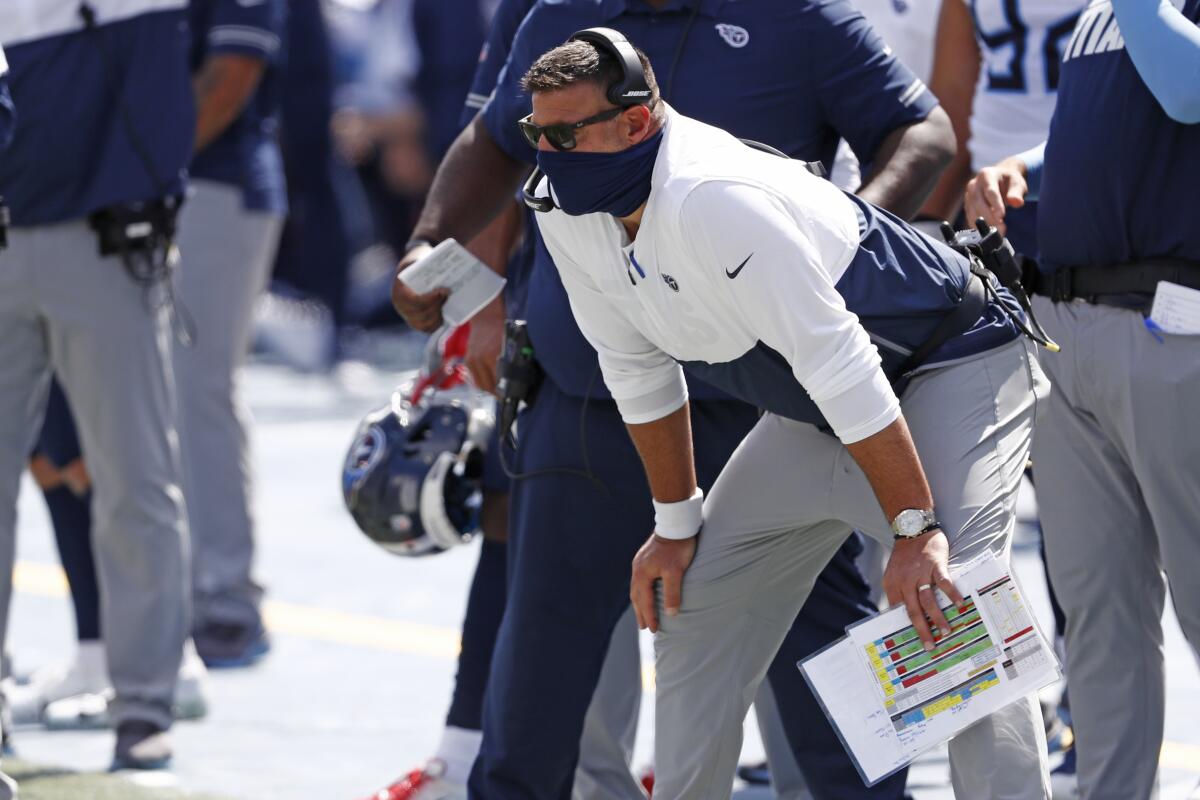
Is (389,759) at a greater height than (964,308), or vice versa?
(964,308)

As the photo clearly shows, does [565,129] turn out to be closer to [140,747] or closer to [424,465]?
[424,465]

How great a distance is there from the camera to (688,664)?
11.0ft

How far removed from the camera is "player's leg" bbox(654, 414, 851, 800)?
3.31m

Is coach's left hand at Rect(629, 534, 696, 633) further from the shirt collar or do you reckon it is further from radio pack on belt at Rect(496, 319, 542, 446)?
the shirt collar

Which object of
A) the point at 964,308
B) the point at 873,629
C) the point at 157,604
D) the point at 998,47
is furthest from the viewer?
the point at 157,604

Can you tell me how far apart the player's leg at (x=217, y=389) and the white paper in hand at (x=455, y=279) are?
7.59 ft

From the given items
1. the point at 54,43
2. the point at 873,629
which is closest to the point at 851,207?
the point at 873,629

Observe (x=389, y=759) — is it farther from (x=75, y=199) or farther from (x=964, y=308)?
(x=964, y=308)

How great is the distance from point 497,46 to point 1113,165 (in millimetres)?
1410

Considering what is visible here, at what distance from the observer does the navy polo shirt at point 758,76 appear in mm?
3619

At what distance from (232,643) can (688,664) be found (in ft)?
9.29

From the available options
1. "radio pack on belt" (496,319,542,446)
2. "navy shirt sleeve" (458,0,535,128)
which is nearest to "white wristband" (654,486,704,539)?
"radio pack on belt" (496,319,542,446)

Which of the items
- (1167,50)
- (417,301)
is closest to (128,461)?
(417,301)

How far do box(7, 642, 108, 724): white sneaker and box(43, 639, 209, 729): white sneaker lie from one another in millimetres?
25
